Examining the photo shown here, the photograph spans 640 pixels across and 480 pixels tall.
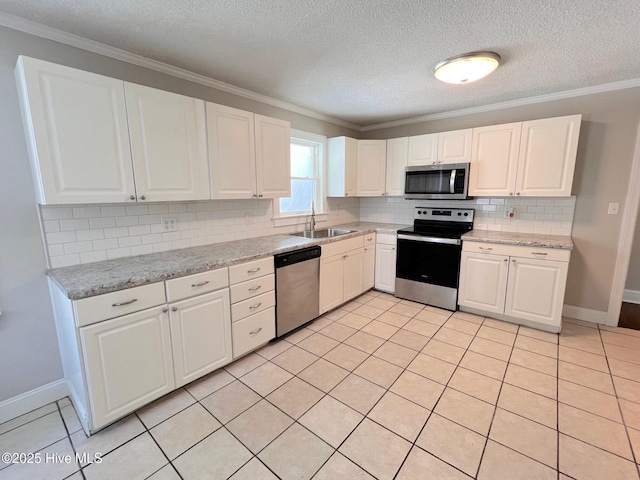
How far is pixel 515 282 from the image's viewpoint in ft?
9.95

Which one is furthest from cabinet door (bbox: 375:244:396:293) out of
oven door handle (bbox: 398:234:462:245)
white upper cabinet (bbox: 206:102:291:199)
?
white upper cabinet (bbox: 206:102:291:199)

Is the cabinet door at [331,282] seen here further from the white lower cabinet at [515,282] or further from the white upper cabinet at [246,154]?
the white lower cabinet at [515,282]

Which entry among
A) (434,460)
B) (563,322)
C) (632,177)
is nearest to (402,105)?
(632,177)

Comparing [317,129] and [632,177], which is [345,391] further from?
[632,177]

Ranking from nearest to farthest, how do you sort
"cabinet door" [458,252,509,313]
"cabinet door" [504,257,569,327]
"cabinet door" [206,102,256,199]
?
"cabinet door" [206,102,256,199] < "cabinet door" [504,257,569,327] < "cabinet door" [458,252,509,313]

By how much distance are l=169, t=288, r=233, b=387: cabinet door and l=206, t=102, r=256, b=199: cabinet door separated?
3.07 ft

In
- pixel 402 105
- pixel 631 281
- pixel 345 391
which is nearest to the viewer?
pixel 345 391

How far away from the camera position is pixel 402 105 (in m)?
3.45

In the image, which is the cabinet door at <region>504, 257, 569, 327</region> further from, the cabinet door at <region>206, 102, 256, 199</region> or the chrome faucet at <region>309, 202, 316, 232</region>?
the cabinet door at <region>206, 102, 256, 199</region>

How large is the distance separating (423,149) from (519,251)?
1683 millimetres

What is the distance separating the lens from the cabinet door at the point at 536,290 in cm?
283

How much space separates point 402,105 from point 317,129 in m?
1.14

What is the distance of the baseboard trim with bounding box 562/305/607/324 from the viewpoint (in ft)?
10.2

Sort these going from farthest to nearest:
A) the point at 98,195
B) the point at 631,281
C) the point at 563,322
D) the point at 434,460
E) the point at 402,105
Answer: the point at 631,281, the point at 402,105, the point at 563,322, the point at 98,195, the point at 434,460
